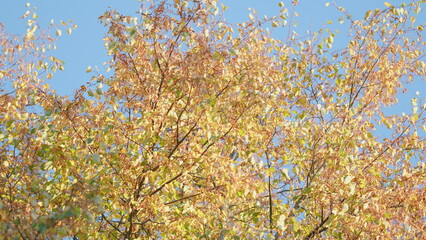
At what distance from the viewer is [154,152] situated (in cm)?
909

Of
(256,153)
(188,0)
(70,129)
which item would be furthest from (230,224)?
(188,0)

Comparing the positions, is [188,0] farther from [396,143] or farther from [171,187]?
[396,143]

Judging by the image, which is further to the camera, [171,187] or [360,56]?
[360,56]

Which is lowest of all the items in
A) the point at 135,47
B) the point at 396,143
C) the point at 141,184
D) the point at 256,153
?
the point at 141,184

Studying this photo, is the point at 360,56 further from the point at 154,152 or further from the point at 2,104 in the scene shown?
the point at 2,104

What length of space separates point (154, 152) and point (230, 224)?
2839 mm

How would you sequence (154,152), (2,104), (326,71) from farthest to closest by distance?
(326,71) < (2,104) < (154,152)

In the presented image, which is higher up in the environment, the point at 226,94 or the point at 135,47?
the point at 135,47

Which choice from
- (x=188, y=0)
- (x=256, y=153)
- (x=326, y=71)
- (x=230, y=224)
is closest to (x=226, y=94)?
(x=256, y=153)

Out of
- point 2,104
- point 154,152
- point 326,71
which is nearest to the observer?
point 154,152

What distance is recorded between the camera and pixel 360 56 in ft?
44.6

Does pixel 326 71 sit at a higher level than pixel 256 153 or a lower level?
higher

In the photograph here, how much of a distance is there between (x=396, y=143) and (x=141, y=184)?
612cm

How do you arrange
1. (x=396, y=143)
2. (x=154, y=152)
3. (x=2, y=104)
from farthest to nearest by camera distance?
(x=396, y=143), (x=2, y=104), (x=154, y=152)
